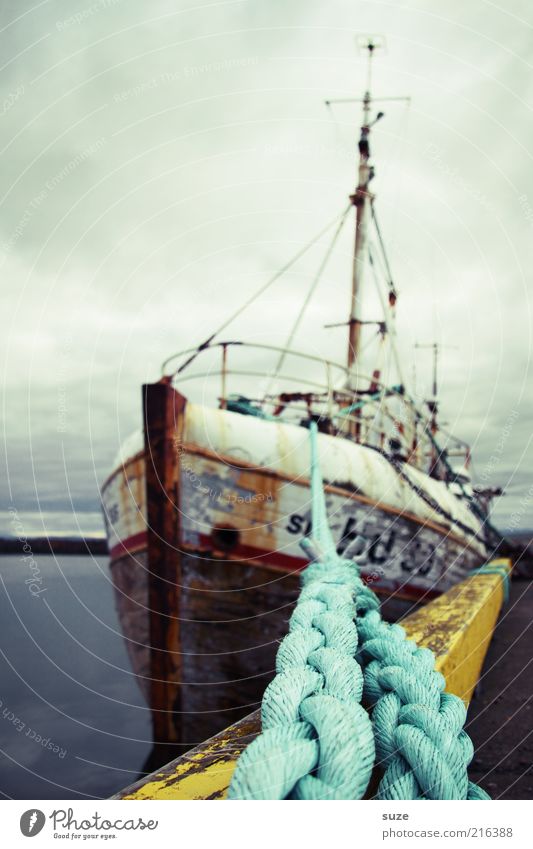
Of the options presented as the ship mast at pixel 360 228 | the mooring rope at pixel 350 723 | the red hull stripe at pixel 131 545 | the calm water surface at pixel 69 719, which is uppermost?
the ship mast at pixel 360 228

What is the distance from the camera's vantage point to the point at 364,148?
21.7ft

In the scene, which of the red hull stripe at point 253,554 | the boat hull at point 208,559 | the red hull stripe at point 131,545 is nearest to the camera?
the boat hull at point 208,559

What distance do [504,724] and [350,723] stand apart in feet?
6.53

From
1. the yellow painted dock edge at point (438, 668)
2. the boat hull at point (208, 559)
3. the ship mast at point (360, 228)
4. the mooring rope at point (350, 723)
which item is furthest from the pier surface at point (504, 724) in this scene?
the ship mast at point (360, 228)

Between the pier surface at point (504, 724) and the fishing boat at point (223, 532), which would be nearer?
the pier surface at point (504, 724)

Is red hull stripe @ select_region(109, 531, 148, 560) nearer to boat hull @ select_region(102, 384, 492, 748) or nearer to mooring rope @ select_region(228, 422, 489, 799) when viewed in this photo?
boat hull @ select_region(102, 384, 492, 748)

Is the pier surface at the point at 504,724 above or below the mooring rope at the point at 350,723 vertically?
below

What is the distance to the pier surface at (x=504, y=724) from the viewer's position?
189 cm

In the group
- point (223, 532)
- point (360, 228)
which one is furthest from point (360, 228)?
point (223, 532)

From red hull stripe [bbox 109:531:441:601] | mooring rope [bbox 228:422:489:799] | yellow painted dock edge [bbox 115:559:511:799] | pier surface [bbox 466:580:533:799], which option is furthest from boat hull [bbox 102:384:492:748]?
mooring rope [bbox 228:422:489:799]

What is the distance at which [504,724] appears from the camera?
2.35 meters

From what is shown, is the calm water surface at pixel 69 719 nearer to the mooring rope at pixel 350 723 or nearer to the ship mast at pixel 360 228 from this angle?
the mooring rope at pixel 350 723

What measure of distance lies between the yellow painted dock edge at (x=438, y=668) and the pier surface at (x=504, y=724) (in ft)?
0.94
